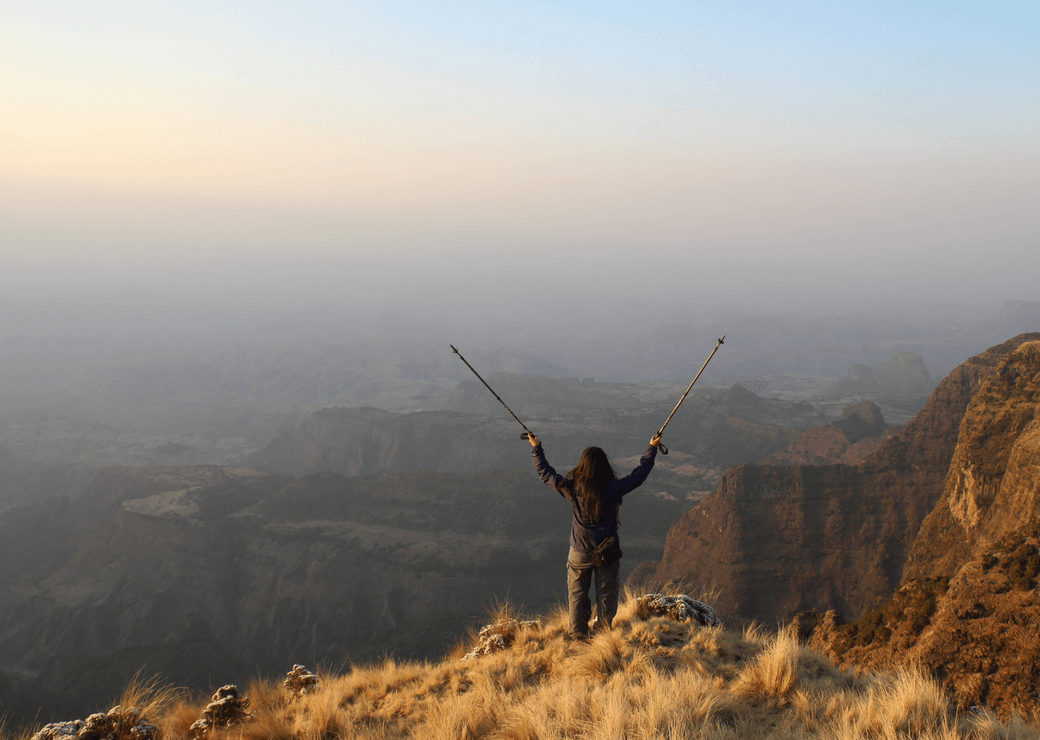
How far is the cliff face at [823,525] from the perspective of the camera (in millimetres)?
30562

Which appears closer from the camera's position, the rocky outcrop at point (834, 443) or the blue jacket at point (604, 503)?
the blue jacket at point (604, 503)

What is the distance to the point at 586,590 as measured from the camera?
6133 mm

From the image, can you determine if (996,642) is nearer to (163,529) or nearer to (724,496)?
(724,496)

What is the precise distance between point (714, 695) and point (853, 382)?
204 meters

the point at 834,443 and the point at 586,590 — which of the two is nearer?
the point at 586,590

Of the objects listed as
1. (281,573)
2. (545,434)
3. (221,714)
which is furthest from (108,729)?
(545,434)

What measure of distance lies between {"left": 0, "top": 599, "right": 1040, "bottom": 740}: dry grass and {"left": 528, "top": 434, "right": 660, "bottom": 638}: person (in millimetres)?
398

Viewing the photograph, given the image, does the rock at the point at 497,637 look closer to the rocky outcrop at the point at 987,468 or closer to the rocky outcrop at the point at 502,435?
the rocky outcrop at the point at 987,468

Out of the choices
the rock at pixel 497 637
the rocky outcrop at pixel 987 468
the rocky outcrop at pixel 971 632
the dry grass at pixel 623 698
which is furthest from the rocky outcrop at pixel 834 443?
the dry grass at pixel 623 698

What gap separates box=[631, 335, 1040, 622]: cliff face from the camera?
100 ft

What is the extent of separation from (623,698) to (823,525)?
1329 inches

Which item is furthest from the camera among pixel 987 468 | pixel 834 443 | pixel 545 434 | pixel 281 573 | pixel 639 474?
pixel 545 434

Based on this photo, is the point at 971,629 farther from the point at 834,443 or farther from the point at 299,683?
the point at 834,443

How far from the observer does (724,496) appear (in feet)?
116
